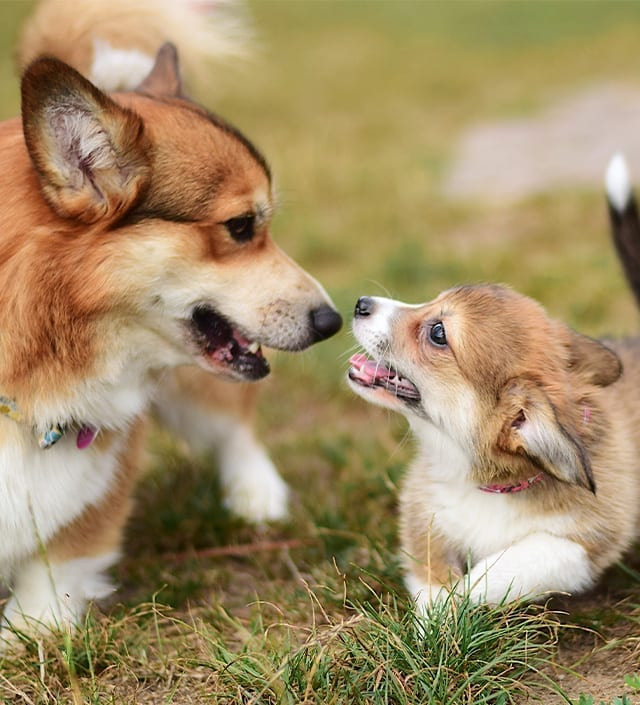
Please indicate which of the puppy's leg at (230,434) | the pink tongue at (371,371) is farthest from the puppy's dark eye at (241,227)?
the puppy's leg at (230,434)

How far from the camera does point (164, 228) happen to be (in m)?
2.56

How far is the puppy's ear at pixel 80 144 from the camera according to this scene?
7.59 feet

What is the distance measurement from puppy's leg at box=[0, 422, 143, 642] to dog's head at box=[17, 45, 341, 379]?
45 cm

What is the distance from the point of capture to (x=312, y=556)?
316cm

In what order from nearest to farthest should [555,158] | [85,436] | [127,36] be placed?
[85,436] < [127,36] < [555,158]

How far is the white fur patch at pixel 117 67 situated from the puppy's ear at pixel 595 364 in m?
1.73

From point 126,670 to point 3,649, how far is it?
1.19ft

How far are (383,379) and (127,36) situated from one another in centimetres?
168

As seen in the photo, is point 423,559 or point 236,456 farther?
point 236,456

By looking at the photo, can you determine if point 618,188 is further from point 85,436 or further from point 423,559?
point 85,436

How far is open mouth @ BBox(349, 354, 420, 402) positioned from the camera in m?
2.77

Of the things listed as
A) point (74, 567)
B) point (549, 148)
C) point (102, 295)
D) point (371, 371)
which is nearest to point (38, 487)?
point (74, 567)

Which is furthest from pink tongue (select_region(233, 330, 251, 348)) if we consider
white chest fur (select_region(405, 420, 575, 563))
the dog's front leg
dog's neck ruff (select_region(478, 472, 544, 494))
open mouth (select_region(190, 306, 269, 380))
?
the dog's front leg

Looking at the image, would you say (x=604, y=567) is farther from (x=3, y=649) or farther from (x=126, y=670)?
(x=3, y=649)
